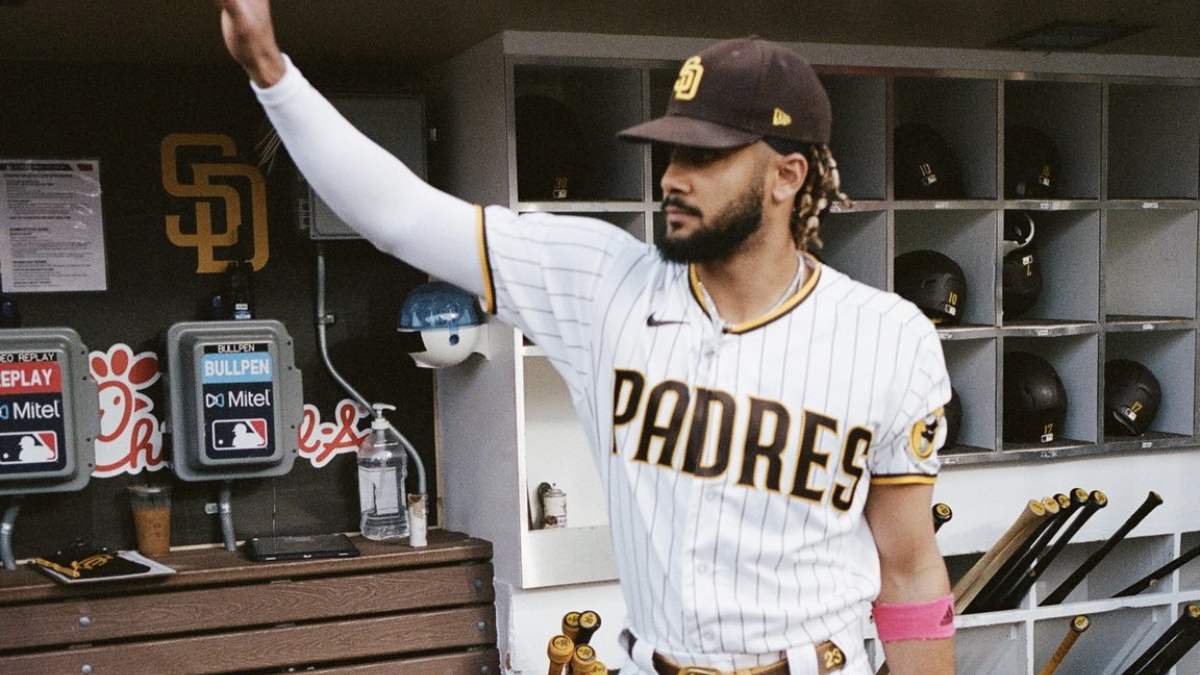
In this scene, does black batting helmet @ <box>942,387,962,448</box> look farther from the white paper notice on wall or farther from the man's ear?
the white paper notice on wall

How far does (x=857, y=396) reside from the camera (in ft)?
5.65

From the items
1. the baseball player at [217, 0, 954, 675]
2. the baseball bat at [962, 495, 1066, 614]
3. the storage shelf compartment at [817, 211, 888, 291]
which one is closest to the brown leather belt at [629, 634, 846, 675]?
the baseball player at [217, 0, 954, 675]

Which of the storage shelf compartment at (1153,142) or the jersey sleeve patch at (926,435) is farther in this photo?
the storage shelf compartment at (1153,142)

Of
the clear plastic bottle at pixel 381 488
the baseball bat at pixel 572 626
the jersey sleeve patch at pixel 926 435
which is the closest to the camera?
the jersey sleeve patch at pixel 926 435

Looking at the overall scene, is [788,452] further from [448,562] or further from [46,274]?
[46,274]

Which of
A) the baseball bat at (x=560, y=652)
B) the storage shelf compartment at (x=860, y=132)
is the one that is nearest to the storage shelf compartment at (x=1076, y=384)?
the storage shelf compartment at (x=860, y=132)

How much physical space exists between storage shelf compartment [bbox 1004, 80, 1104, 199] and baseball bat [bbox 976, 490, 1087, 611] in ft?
3.49

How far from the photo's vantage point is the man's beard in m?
1.66

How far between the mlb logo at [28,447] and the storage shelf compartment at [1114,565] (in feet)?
11.0

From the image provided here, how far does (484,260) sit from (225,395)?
2009mm

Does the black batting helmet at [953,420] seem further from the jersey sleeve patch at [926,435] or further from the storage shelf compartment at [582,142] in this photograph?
the jersey sleeve patch at [926,435]

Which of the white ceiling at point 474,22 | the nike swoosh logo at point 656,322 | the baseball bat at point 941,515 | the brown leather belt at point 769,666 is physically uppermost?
the white ceiling at point 474,22

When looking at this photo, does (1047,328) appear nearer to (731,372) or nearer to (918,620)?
(918,620)

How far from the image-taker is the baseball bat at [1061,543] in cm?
359
